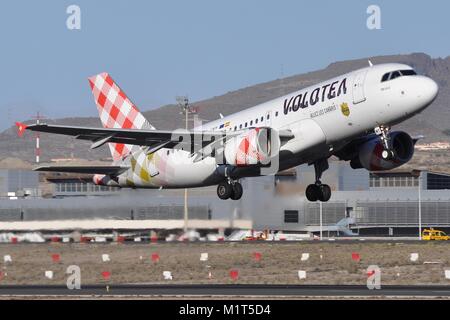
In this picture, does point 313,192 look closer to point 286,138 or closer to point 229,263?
point 286,138

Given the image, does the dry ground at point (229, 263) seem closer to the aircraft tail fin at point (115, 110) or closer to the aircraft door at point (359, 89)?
the aircraft tail fin at point (115, 110)

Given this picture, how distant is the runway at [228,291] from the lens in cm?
3341

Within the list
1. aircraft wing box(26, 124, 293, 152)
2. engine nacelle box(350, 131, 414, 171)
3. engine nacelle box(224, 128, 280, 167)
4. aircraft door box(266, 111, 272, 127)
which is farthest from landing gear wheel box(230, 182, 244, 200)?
engine nacelle box(350, 131, 414, 171)

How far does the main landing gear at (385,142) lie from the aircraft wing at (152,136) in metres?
3.80

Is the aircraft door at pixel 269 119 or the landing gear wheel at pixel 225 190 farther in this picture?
the landing gear wheel at pixel 225 190

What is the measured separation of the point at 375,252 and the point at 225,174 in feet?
51.5

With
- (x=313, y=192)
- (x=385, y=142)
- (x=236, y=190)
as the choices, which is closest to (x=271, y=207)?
(x=313, y=192)

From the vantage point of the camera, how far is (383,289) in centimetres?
3566

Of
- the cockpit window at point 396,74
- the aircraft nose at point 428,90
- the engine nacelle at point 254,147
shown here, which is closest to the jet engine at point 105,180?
the engine nacelle at point 254,147

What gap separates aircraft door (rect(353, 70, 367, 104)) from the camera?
37000mm

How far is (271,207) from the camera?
1874 inches

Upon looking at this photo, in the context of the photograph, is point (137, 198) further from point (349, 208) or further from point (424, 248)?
point (349, 208)

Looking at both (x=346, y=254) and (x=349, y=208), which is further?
(x=349, y=208)
